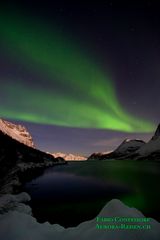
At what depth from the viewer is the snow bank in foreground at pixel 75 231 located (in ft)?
36.1

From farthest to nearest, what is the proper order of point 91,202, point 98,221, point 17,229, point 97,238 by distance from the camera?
point 91,202, point 17,229, point 98,221, point 97,238

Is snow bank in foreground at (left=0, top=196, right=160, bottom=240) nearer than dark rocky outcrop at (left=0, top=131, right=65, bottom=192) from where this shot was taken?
Yes

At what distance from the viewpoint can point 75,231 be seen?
12.6 metres

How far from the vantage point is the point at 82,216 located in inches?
767

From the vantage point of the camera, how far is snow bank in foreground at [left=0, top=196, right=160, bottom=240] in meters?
11.0

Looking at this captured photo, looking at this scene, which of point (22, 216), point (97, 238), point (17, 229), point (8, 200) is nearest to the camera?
point (97, 238)

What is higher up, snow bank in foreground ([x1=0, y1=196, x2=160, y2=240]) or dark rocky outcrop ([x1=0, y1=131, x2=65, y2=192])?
dark rocky outcrop ([x1=0, y1=131, x2=65, y2=192])

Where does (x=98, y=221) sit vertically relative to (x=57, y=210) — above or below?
above

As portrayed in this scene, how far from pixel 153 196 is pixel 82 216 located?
13978 millimetres

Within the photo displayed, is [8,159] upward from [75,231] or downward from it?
upward

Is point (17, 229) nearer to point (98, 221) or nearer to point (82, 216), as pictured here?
point (98, 221)

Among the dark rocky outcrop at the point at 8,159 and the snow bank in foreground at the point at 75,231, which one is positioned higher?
the dark rocky outcrop at the point at 8,159

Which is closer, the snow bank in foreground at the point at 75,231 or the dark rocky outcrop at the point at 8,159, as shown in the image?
the snow bank in foreground at the point at 75,231

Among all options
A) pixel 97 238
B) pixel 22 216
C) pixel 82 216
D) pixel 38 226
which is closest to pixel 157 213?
pixel 82 216
